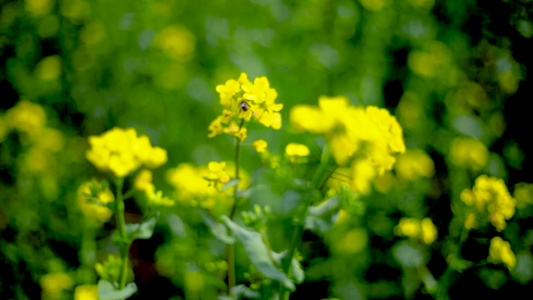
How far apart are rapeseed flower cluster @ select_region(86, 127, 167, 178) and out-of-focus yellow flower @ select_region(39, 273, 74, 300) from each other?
1038 mm

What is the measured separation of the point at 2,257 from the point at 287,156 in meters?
1.52

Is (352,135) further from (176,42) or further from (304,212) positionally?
(176,42)

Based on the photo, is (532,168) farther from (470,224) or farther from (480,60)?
(470,224)

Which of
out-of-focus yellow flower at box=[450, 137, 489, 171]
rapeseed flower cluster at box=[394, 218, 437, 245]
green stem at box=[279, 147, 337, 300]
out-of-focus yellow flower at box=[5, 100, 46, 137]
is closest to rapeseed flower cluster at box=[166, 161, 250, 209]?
green stem at box=[279, 147, 337, 300]

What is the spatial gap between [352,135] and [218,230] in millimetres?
440

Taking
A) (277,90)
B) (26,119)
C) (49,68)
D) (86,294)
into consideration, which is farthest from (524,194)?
(49,68)

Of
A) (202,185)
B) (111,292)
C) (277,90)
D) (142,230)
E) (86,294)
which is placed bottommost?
(86,294)

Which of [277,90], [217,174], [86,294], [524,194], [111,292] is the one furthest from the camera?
[277,90]

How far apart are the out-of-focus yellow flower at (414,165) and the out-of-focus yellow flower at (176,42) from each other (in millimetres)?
1522

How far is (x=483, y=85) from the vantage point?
2.70 m

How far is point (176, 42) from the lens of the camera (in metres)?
2.62

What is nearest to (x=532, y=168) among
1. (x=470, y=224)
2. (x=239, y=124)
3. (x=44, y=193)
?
(x=470, y=224)

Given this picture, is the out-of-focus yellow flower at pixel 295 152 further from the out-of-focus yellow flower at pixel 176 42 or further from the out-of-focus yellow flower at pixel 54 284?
the out-of-focus yellow flower at pixel 176 42

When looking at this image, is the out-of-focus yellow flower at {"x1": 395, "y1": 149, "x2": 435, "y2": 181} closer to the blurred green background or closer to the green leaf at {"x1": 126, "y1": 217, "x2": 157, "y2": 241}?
the blurred green background
